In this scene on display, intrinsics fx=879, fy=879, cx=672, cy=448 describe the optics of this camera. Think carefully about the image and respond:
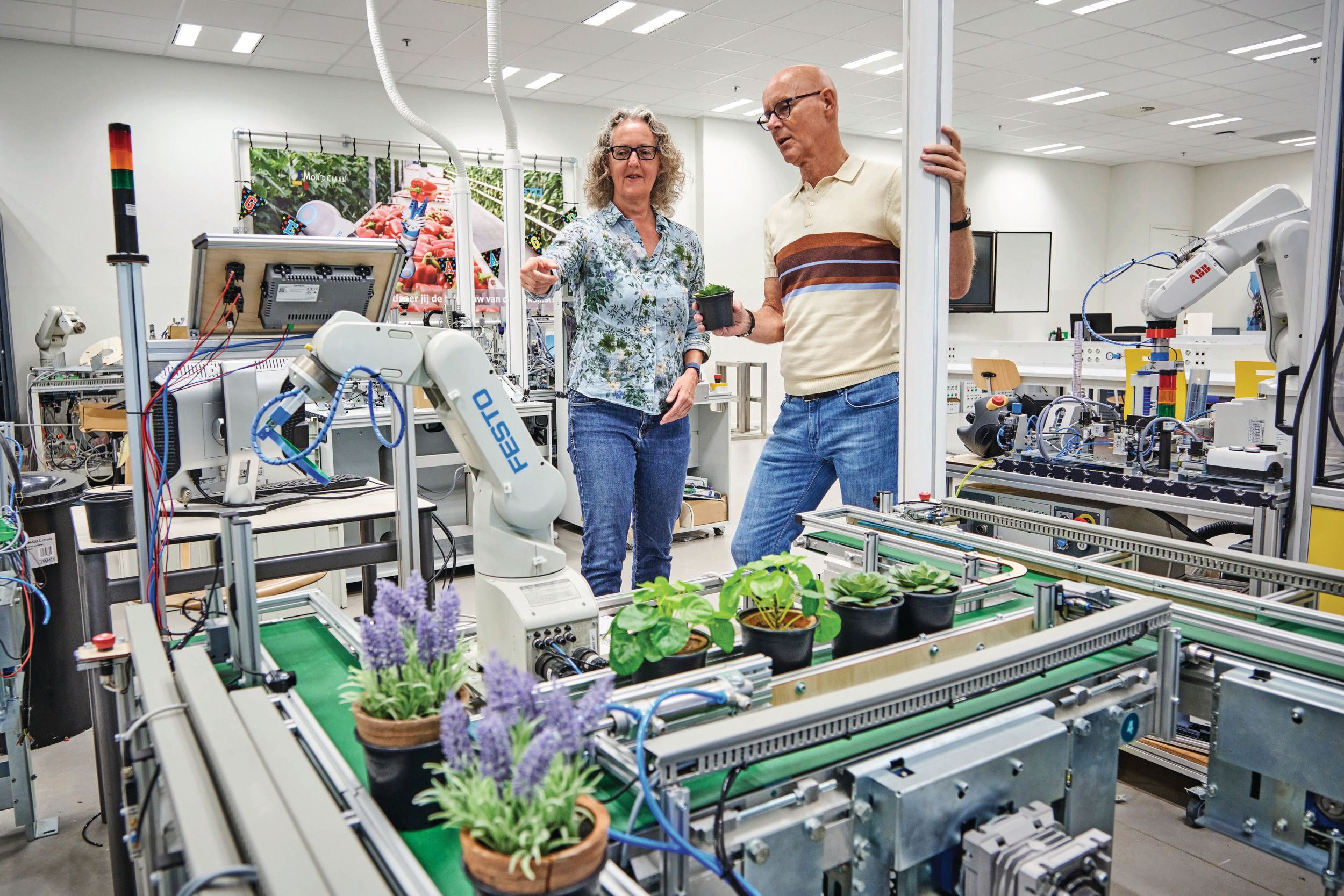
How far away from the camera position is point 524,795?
1.86 feet

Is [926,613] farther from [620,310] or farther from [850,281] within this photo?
[620,310]

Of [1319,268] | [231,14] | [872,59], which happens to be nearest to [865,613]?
[1319,268]

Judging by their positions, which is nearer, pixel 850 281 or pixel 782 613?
pixel 782 613

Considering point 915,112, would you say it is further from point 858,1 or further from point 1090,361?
point 1090,361

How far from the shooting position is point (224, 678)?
1.15 m

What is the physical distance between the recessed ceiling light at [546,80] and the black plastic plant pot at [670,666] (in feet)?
22.4

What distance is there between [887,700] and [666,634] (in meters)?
0.26

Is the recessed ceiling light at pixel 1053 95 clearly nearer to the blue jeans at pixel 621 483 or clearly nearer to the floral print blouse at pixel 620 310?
the floral print blouse at pixel 620 310

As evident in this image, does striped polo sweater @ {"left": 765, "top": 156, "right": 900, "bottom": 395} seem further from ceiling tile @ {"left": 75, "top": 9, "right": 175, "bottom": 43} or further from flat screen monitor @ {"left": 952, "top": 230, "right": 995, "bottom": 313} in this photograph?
flat screen monitor @ {"left": 952, "top": 230, "right": 995, "bottom": 313}

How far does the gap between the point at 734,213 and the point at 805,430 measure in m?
7.15

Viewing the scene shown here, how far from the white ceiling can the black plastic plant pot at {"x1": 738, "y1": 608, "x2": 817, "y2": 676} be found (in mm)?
5363

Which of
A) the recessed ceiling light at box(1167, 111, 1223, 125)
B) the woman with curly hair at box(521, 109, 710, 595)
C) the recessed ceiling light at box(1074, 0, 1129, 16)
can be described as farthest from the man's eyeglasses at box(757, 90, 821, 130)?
the recessed ceiling light at box(1167, 111, 1223, 125)

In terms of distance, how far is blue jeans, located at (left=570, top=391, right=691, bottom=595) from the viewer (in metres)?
1.97

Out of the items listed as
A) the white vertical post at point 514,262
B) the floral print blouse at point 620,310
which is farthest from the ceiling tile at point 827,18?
the floral print blouse at point 620,310
